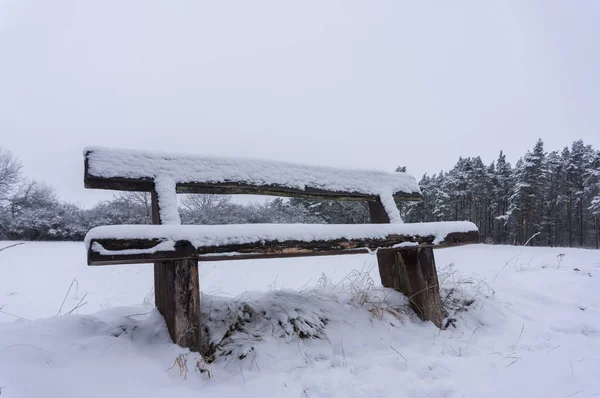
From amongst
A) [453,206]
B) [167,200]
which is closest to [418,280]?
[167,200]

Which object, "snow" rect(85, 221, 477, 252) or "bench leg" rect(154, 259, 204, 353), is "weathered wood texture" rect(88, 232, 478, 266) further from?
"bench leg" rect(154, 259, 204, 353)

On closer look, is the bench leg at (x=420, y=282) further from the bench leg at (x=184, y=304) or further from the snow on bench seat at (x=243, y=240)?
the bench leg at (x=184, y=304)

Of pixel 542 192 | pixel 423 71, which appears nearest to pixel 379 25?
pixel 423 71

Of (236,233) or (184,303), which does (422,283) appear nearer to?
(236,233)

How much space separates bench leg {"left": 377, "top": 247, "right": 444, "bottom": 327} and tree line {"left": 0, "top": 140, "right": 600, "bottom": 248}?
13961mm

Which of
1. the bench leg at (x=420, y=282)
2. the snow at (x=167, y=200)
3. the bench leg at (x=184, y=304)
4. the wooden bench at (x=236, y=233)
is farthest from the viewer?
Answer: the bench leg at (x=420, y=282)

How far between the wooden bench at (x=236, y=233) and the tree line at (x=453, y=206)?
46.0 feet

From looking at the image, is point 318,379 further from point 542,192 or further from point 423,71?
point 423,71

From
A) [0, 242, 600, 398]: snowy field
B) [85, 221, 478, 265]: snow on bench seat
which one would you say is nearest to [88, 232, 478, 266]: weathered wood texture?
[85, 221, 478, 265]: snow on bench seat

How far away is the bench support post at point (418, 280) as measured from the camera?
223cm

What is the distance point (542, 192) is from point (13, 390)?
39.9m

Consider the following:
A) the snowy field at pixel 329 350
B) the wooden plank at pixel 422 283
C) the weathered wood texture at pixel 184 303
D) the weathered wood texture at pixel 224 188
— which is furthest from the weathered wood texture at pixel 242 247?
the weathered wood texture at pixel 224 188

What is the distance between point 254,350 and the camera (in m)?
1.62

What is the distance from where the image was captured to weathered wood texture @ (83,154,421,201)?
70.2 inches
